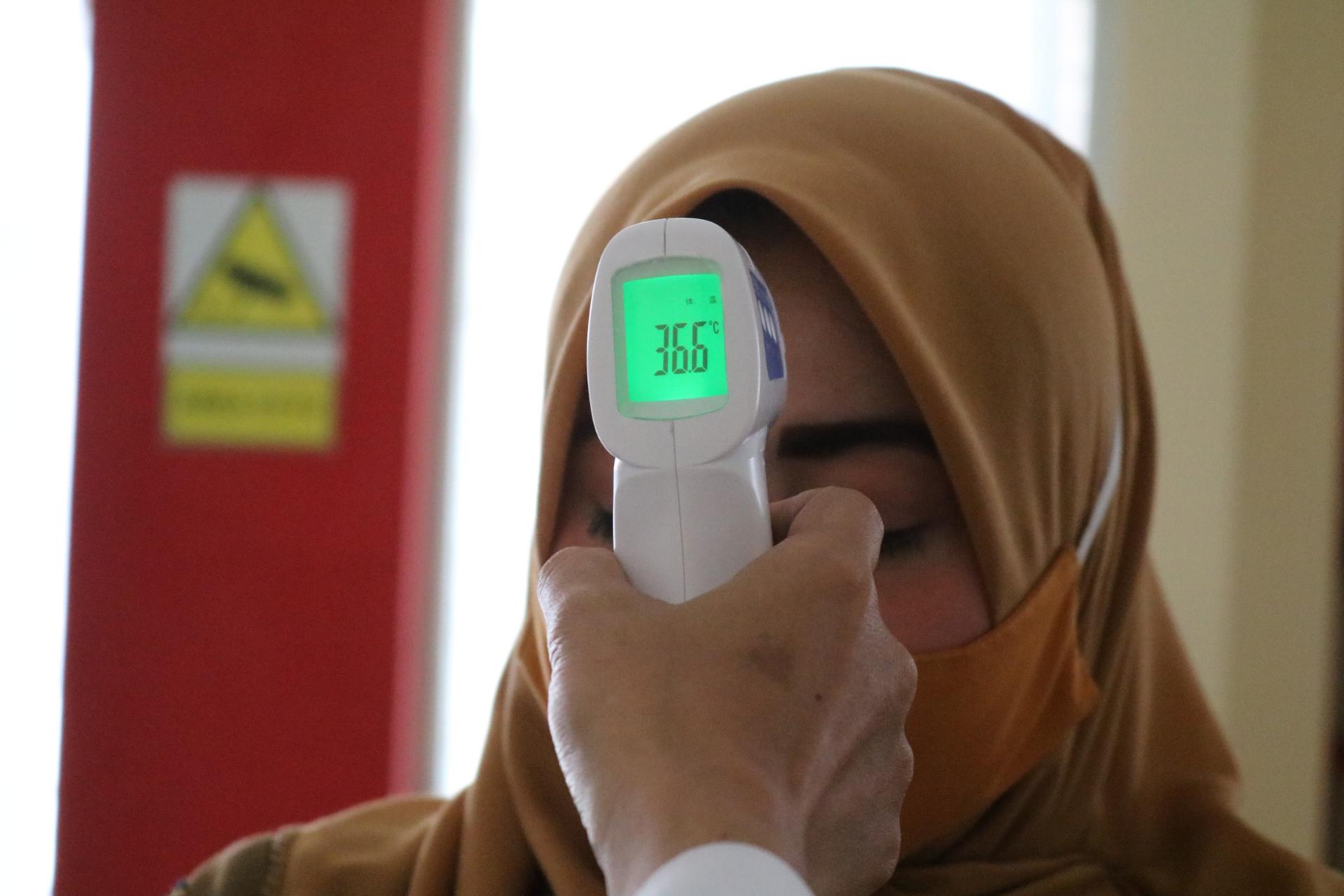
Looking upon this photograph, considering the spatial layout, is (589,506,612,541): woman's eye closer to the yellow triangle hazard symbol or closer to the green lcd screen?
the green lcd screen

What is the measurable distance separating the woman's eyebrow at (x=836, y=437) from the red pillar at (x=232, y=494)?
1213mm

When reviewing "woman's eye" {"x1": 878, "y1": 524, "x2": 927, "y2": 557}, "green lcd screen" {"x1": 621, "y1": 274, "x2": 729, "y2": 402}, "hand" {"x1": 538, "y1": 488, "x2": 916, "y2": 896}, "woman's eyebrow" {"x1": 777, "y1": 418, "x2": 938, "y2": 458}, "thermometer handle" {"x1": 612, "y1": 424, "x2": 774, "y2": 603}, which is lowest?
"hand" {"x1": 538, "y1": 488, "x2": 916, "y2": 896}

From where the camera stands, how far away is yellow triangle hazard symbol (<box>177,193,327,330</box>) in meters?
1.87

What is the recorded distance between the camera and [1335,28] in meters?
2.02

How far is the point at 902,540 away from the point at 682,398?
327 mm

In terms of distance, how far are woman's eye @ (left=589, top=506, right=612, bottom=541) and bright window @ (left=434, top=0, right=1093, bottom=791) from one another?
128 centimetres

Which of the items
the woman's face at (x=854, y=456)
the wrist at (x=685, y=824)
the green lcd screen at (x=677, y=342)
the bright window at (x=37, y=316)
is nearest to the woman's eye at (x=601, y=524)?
the woman's face at (x=854, y=456)

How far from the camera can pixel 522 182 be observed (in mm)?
2125

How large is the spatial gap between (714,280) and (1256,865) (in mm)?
723

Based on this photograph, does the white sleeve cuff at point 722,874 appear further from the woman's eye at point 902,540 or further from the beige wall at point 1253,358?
the beige wall at point 1253,358

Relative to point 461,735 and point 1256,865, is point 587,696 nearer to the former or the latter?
point 1256,865

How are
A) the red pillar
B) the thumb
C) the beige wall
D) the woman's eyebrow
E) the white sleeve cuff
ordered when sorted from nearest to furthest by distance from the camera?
the white sleeve cuff → the thumb → the woman's eyebrow → the red pillar → the beige wall

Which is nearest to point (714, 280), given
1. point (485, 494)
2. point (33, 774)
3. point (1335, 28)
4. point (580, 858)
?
point (580, 858)

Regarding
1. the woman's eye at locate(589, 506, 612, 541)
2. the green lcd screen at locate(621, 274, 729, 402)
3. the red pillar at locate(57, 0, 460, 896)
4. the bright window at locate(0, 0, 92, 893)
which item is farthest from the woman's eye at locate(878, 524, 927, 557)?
the bright window at locate(0, 0, 92, 893)
